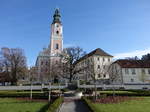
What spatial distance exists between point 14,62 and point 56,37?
29947mm

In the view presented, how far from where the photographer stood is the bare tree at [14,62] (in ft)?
139

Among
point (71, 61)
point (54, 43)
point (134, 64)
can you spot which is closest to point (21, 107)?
point (71, 61)

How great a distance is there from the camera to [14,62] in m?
42.9

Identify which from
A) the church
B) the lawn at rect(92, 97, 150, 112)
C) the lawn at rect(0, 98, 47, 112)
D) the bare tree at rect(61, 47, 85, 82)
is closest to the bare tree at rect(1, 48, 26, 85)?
the bare tree at rect(61, 47, 85, 82)

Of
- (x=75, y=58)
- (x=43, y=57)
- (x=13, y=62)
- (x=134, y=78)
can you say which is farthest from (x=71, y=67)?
(x=43, y=57)

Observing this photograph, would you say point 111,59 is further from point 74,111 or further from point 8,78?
point 74,111

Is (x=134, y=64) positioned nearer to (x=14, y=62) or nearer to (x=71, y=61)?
(x=71, y=61)

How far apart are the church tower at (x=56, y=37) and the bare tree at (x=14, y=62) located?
2465 cm

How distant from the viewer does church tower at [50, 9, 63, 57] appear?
6888cm

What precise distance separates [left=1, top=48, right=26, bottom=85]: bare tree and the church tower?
24.6m

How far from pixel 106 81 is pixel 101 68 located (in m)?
4.99

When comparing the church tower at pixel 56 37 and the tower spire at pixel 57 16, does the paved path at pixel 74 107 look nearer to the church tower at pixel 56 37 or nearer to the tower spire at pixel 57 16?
the church tower at pixel 56 37

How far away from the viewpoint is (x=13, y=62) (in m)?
42.8

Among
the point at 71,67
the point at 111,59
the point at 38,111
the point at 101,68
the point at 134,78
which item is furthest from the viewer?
the point at 111,59
